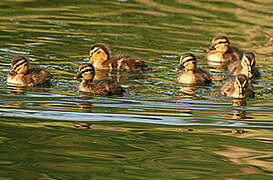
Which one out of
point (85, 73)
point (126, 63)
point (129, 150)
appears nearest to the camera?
point (129, 150)

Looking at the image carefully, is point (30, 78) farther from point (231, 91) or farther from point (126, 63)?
point (231, 91)

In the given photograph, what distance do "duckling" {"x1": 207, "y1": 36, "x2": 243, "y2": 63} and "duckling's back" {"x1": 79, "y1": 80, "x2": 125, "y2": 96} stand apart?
313 cm

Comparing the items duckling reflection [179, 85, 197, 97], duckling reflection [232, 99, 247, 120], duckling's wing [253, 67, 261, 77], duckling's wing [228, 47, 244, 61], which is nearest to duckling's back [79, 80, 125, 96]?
duckling reflection [179, 85, 197, 97]

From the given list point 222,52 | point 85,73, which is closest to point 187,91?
point 85,73

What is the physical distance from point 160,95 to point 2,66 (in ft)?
8.63

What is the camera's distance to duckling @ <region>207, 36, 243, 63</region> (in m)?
10.8

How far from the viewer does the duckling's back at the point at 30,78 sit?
329 inches

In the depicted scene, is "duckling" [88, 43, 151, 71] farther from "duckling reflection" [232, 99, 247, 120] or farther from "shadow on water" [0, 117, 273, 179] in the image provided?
"shadow on water" [0, 117, 273, 179]

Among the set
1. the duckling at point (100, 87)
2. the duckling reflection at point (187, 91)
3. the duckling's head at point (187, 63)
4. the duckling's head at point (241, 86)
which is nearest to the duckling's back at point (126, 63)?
the duckling's head at point (187, 63)

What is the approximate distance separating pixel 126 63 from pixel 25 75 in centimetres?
191

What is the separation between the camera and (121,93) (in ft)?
26.4

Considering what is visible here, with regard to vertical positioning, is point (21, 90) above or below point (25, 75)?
below

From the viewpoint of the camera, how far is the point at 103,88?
26.3 feet

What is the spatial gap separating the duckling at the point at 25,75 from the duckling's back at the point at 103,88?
58cm
